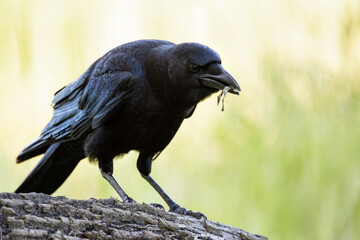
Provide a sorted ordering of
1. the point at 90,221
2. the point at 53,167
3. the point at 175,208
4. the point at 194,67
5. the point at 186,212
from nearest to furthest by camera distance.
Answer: the point at 90,221 < the point at 194,67 < the point at 186,212 < the point at 175,208 < the point at 53,167

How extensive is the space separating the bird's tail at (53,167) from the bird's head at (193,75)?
82cm

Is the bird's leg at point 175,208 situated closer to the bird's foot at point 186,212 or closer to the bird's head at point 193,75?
the bird's foot at point 186,212

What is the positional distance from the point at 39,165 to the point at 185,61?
4.11 ft

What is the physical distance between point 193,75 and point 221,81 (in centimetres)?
20

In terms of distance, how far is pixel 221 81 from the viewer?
10.4ft

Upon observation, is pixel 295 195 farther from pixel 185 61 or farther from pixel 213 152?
pixel 185 61

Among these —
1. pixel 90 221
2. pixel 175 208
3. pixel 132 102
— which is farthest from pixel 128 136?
pixel 90 221

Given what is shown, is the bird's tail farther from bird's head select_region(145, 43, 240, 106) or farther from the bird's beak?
the bird's beak

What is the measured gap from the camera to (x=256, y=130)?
4.96m

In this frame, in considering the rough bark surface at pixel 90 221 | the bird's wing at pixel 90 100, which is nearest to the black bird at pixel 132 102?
the bird's wing at pixel 90 100

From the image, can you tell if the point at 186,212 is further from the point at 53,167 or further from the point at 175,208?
the point at 53,167

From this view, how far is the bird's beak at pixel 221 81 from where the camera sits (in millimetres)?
3145

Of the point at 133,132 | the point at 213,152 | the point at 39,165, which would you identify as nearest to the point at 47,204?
the point at 133,132

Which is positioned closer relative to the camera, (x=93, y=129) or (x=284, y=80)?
(x=93, y=129)
